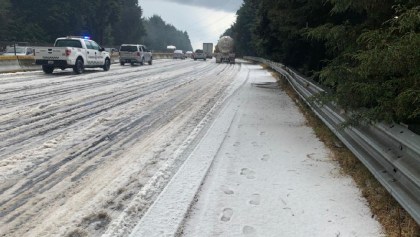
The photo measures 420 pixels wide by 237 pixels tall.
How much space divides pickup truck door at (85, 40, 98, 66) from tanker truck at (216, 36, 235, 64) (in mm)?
29198

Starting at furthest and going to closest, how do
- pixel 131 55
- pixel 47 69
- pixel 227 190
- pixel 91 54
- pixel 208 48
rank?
pixel 208 48
pixel 131 55
pixel 91 54
pixel 47 69
pixel 227 190

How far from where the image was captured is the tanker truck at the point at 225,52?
52.2 m

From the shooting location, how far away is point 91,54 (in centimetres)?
2364

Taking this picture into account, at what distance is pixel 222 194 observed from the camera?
4.66 meters

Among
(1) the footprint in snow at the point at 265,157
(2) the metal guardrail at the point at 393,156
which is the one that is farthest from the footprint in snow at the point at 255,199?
(1) the footprint in snow at the point at 265,157

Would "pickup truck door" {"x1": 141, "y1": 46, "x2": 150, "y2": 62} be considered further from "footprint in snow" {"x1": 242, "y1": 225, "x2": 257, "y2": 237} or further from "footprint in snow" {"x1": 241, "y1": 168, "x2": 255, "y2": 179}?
"footprint in snow" {"x1": 242, "y1": 225, "x2": 257, "y2": 237}

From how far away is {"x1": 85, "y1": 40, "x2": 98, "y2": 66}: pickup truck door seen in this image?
23266 mm

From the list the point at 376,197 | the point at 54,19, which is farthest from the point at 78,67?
the point at 54,19

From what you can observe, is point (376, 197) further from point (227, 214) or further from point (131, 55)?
point (131, 55)

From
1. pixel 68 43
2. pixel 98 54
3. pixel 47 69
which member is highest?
pixel 68 43

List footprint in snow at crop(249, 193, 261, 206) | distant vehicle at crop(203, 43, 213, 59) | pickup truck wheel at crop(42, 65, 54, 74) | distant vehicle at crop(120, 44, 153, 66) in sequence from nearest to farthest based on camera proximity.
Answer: footprint in snow at crop(249, 193, 261, 206), pickup truck wheel at crop(42, 65, 54, 74), distant vehicle at crop(120, 44, 153, 66), distant vehicle at crop(203, 43, 213, 59)

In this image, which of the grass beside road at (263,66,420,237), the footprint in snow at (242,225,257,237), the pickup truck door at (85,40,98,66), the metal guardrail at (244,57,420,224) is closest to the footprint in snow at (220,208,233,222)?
the footprint in snow at (242,225,257,237)

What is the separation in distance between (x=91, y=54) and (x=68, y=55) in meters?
2.56

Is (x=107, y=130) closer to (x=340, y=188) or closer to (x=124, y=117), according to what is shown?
(x=124, y=117)
